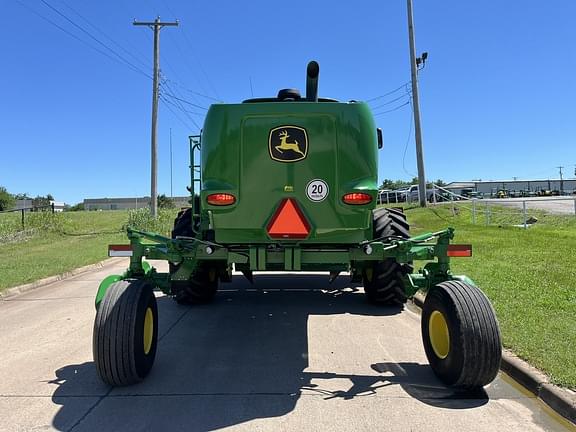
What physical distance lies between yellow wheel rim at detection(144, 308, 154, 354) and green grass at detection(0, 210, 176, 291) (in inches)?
245

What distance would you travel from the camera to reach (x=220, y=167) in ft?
15.9

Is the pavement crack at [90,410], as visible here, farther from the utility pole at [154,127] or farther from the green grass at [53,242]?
the utility pole at [154,127]

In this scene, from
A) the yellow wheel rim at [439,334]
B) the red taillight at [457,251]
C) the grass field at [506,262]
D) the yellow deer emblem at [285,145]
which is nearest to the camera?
the yellow wheel rim at [439,334]

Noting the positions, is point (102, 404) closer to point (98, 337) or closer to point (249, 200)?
point (98, 337)

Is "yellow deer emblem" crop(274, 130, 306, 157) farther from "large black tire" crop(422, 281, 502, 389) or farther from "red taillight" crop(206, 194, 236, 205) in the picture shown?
"large black tire" crop(422, 281, 502, 389)

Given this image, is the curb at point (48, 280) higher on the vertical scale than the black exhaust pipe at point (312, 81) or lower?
lower

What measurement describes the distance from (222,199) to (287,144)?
0.83 meters

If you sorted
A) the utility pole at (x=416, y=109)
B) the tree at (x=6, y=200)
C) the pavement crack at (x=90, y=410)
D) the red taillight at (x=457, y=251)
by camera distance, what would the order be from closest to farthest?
the pavement crack at (x=90, y=410)
the red taillight at (x=457, y=251)
the utility pole at (x=416, y=109)
the tree at (x=6, y=200)

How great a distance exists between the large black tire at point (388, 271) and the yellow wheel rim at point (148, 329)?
3049 millimetres

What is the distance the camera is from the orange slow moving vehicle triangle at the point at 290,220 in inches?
189

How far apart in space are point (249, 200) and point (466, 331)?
90.3 inches

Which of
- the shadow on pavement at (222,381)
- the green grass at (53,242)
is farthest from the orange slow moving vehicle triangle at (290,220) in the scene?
the green grass at (53,242)

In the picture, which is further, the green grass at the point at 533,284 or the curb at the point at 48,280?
the curb at the point at 48,280

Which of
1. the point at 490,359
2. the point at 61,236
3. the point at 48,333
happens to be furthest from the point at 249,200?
the point at 61,236
